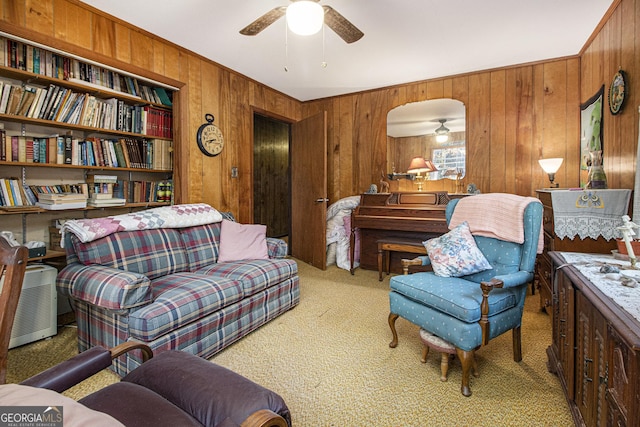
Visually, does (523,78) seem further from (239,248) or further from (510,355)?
(239,248)

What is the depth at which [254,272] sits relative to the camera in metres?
2.42

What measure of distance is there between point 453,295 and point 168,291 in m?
1.68

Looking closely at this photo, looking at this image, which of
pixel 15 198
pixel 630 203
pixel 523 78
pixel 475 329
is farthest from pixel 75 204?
pixel 523 78

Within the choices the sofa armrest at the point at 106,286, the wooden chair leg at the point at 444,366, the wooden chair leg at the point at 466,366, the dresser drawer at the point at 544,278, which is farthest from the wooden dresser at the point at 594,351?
the sofa armrest at the point at 106,286

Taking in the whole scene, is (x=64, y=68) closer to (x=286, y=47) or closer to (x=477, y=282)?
(x=286, y=47)

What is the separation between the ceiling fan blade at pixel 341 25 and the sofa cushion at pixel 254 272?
182cm

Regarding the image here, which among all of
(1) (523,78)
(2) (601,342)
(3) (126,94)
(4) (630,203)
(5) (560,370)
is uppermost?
(1) (523,78)

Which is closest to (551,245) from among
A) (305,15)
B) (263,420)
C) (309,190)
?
(305,15)

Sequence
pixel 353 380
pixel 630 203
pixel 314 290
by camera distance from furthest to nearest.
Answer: pixel 314 290 < pixel 630 203 < pixel 353 380

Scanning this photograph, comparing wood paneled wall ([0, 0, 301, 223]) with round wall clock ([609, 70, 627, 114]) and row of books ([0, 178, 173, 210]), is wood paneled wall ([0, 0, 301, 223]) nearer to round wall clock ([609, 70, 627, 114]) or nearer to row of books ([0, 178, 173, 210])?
row of books ([0, 178, 173, 210])

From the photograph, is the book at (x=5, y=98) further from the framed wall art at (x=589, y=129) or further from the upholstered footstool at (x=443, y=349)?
the framed wall art at (x=589, y=129)

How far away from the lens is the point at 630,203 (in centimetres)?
195

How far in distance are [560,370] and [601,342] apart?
76 centimetres

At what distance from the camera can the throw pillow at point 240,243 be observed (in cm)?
281
